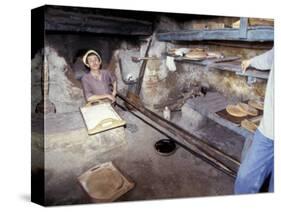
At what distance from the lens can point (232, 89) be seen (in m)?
4.17

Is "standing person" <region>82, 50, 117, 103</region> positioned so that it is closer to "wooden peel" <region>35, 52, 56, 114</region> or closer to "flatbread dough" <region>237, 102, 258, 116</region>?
"wooden peel" <region>35, 52, 56, 114</region>

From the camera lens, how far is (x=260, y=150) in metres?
4.22

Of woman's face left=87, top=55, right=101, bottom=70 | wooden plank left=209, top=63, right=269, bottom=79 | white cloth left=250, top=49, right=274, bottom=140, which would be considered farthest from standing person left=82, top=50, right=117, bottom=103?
white cloth left=250, top=49, right=274, bottom=140

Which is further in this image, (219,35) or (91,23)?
(219,35)

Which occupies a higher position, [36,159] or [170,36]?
[170,36]

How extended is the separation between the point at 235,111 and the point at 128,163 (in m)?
1.08

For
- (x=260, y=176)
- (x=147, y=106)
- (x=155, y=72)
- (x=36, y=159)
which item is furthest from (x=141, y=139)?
(x=260, y=176)

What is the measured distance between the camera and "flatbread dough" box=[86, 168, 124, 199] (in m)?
3.71

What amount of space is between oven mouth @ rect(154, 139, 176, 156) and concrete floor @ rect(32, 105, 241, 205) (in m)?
0.04

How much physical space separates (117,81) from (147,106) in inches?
13.2

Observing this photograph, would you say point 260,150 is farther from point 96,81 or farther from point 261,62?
point 96,81

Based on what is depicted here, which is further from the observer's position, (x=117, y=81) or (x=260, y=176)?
(x=260, y=176)

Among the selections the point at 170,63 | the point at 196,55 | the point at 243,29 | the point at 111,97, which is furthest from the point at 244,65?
the point at 111,97

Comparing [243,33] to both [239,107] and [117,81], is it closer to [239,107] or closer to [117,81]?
[239,107]
